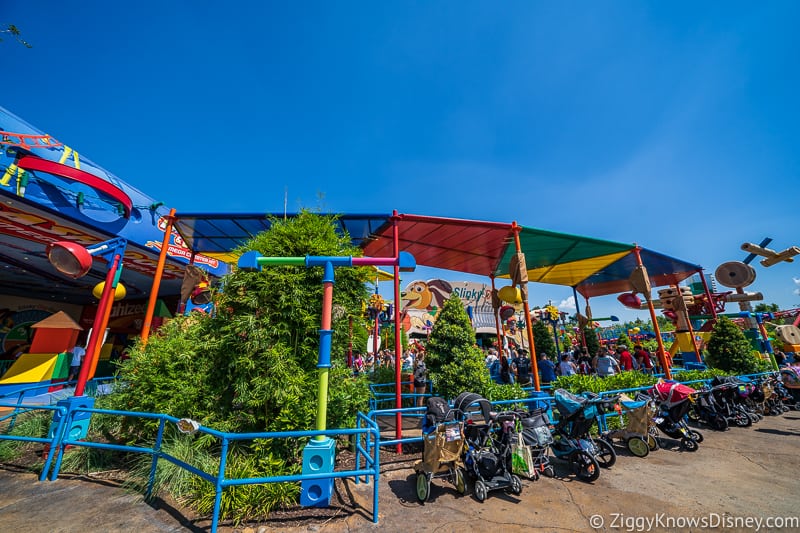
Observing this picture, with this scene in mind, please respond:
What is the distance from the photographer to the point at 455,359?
259 inches

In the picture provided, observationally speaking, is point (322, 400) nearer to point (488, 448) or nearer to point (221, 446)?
point (221, 446)

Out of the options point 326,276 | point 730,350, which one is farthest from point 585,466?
point 730,350

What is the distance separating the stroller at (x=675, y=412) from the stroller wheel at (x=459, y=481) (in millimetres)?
4544

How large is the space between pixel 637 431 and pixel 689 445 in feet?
3.96

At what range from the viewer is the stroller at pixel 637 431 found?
4.98 meters

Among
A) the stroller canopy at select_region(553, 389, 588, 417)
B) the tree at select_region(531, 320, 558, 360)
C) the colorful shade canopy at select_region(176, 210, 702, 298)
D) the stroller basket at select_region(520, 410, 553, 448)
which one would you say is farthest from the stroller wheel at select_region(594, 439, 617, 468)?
the tree at select_region(531, 320, 558, 360)

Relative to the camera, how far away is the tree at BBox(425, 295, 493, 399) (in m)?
6.36

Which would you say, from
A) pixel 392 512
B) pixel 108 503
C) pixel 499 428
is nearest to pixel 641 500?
pixel 499 428

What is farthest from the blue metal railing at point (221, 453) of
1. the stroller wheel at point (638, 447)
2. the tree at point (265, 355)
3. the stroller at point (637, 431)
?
the stroller wheel at point (638, 447)

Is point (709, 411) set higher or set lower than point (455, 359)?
lower

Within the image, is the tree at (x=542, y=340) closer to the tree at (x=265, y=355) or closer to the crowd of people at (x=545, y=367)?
the crowd of people at (x=545, y=367)

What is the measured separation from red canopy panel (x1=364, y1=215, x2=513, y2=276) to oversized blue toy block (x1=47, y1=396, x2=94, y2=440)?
6117mm

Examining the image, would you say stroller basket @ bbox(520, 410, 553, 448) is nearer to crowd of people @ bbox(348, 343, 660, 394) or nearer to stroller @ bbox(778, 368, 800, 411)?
crowd of people @ bbox(348, 343, 660, 394)

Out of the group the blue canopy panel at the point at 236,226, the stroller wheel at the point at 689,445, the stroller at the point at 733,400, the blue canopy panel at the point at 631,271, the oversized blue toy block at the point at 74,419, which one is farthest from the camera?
the blue canopy panel at the point at 631,271
